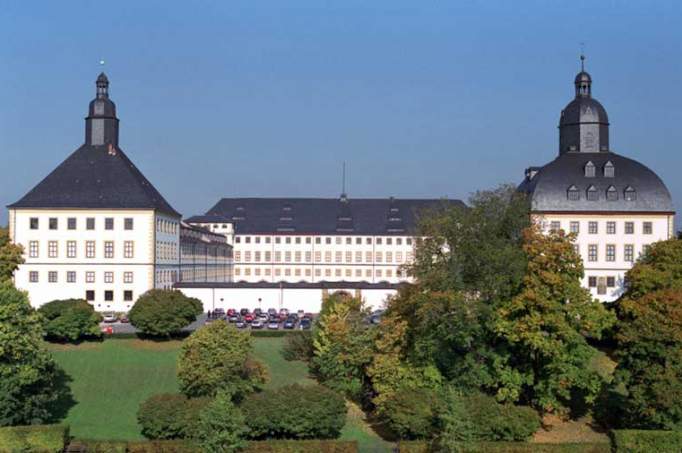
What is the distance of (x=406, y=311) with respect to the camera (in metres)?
41.8

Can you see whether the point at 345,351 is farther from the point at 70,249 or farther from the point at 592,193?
the point at 592,193

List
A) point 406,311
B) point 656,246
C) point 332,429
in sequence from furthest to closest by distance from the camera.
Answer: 1. point 656,246
2. point 406,311
3. point 332,429

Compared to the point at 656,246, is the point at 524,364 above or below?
below

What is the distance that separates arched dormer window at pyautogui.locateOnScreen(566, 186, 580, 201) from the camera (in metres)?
70.2

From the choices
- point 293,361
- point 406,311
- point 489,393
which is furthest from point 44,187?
point 489,393

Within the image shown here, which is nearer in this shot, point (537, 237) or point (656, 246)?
point (537, 237)

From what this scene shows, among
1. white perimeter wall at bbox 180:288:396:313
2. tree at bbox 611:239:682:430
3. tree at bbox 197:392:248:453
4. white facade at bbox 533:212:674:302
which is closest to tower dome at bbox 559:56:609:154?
white facade at bbox 533:212:674:302

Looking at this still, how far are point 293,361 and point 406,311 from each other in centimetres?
866

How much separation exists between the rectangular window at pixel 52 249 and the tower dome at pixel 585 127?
4019 centimetres

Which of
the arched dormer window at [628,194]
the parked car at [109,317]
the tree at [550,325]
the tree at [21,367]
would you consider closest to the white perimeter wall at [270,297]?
the parked car at [109,317]

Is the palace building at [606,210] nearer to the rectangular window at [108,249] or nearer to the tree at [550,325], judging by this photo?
the rectangular window at [108,249]

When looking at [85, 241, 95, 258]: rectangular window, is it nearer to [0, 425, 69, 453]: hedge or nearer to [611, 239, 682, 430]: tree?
[0, 425, 69, 453]: hedge

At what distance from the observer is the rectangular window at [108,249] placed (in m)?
69.6

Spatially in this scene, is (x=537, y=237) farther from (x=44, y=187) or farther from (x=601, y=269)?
(x=44, y=187)
